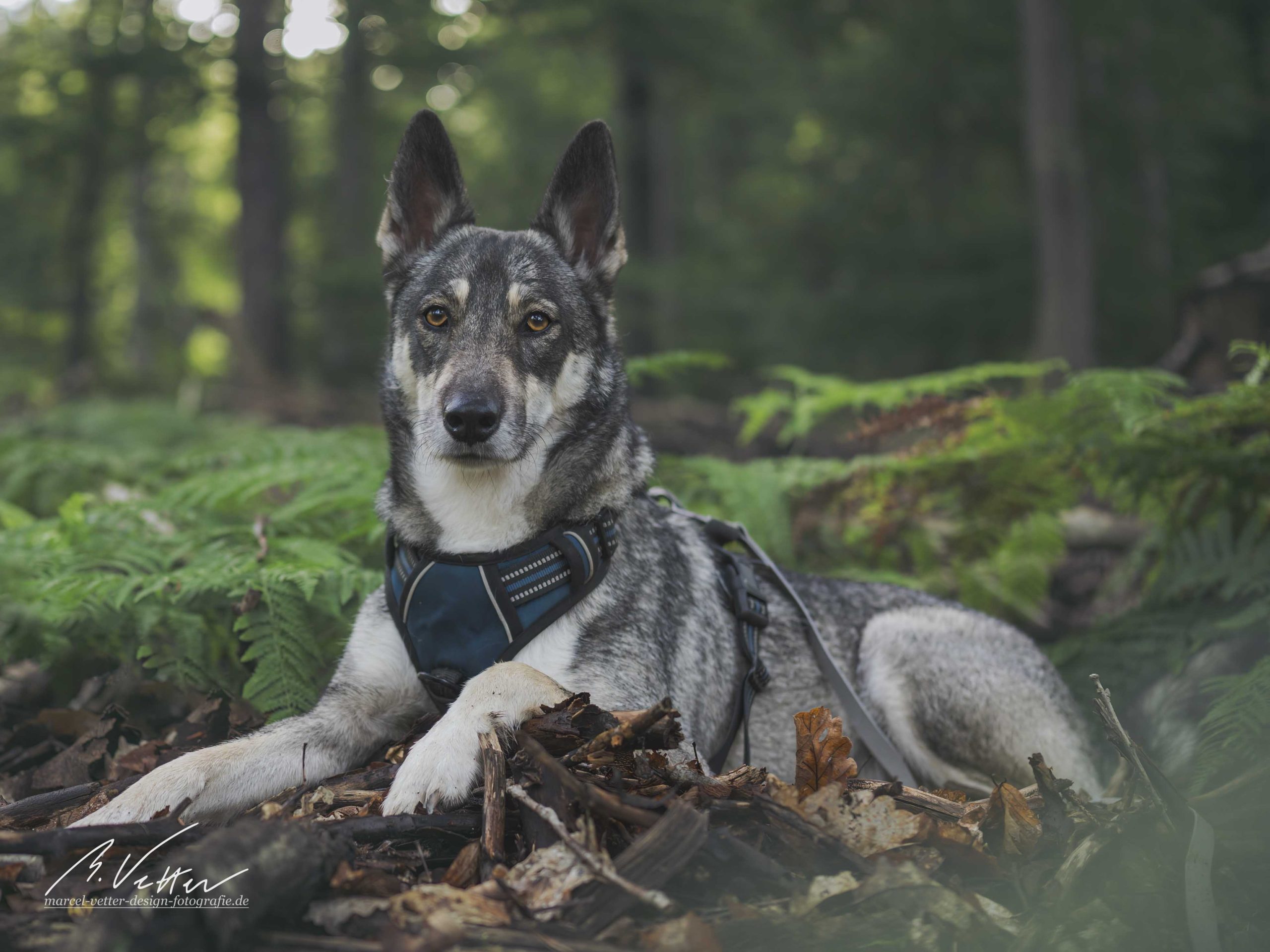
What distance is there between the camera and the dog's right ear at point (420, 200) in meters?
3.93

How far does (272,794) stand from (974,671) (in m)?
3.00

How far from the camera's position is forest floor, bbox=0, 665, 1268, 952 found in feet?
6.54

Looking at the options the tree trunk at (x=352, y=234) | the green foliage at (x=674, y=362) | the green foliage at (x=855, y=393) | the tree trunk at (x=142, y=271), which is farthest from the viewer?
the tree trunk at (x=142, y=271)

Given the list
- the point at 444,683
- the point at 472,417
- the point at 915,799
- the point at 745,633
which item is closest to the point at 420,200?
the point at 472,417

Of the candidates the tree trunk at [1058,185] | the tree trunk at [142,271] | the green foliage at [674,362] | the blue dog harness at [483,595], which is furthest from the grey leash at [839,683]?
the tree trunk at [142,271]

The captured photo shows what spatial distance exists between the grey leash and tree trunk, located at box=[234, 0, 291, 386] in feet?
39.0

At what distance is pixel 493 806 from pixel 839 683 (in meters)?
2.01

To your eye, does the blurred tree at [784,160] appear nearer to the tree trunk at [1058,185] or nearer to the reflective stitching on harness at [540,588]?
the tree trunk at [1058,185]

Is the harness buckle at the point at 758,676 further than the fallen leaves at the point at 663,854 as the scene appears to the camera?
Yes

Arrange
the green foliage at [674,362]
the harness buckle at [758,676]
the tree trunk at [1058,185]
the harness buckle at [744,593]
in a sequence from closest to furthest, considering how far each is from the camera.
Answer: the harness buckle at [758,676], the harness buckle at [744,593], the green foliage at [674,362], the tree trunk at [1058,185]

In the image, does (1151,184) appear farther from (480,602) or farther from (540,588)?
(480,602)

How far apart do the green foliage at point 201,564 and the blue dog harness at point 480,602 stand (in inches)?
26.3

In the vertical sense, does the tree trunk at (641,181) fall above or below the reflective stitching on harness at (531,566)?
above

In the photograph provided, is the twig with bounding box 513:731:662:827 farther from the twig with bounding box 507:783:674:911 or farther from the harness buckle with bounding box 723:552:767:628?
the harness buckle with bounding box 723:552:767:628
